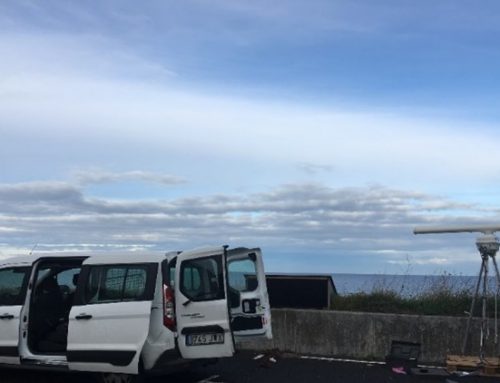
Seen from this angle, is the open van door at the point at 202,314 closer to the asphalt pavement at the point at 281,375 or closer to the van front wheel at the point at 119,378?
the van front wheel at the point at 119,378

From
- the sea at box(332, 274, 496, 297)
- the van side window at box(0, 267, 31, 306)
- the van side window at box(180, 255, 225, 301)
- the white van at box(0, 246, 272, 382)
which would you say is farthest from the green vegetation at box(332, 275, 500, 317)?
the van side window at box(0, 267, 31, 306)

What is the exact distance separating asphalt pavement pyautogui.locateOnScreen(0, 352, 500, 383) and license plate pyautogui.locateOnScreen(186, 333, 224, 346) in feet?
3.40

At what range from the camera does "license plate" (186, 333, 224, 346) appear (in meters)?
8.92

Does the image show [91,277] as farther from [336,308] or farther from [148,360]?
[336,308]

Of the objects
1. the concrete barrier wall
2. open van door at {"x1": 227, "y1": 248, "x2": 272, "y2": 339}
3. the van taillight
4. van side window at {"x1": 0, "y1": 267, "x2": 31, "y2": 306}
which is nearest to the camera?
the van taillight

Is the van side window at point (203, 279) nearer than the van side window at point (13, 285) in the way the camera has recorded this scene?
Yes

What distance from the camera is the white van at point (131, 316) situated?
883cm

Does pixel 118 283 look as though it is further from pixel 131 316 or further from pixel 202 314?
pixel 202 314

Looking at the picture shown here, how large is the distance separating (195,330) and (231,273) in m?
1.16

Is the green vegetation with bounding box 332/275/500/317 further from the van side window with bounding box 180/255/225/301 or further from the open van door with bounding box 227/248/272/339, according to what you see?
the van side window with bounding box 180/255/225/301

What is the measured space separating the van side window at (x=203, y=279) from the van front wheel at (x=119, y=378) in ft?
3.95

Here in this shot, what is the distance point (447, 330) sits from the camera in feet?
39.7

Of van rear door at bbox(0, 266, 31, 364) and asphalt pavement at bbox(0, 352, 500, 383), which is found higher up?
van rear door at bbox(0, 266, 31, 364)

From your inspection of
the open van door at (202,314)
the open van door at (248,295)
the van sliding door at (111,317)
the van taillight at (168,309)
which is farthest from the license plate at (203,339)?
the open van door at (248,295)
